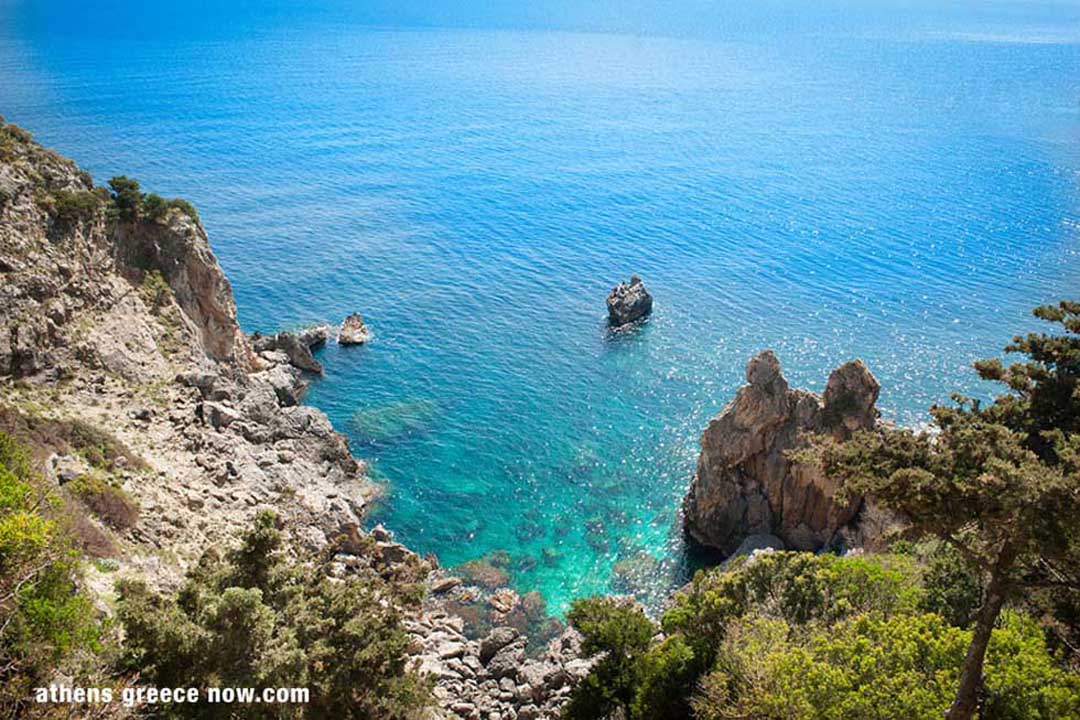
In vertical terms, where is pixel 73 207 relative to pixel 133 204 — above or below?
below

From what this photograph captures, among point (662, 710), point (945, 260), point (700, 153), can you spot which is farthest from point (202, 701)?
point (700, 153)

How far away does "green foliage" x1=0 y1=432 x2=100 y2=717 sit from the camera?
20078 millimetres

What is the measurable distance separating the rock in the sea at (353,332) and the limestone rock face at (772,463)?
Answer: 3943 cm

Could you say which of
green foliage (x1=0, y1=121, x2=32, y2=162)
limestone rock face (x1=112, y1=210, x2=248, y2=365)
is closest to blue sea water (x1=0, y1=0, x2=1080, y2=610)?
limestone rock face (x1=112, y1=210, x2=248, y2=365)

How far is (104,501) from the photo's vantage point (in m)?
37.1

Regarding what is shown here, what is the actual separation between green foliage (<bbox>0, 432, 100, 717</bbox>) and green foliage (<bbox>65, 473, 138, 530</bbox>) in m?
11.5

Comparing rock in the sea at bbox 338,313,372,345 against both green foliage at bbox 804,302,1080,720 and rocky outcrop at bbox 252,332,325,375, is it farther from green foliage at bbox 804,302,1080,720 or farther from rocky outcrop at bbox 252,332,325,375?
green foliage at bbox 804,302,1080,720

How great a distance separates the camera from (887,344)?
77875 millimetres

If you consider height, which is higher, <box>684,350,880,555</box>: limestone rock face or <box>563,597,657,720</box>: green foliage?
<box>684,350,880,555</box>: limestone rock face

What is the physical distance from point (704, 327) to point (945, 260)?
37414mm

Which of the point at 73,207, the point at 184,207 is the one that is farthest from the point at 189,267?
the point at 73,207

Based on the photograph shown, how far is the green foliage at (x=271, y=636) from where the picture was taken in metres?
23.9

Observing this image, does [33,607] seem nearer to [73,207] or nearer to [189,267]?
[73,207]

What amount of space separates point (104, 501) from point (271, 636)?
16.6 meters
